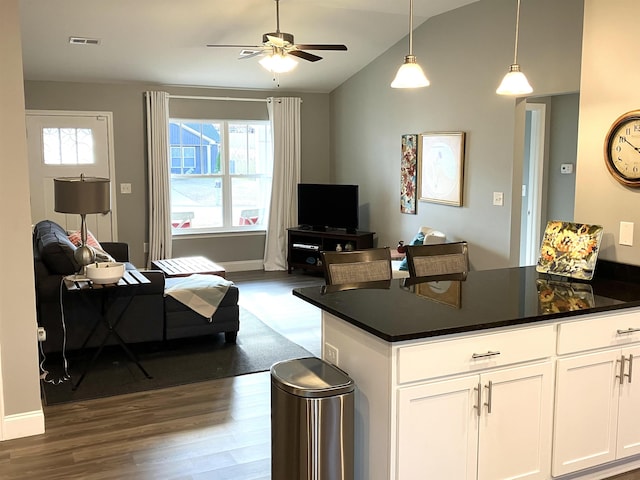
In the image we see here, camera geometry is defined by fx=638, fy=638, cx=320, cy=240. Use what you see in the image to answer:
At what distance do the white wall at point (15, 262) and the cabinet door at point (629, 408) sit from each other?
3064 millimetres

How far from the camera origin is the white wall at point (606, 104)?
10.8ft

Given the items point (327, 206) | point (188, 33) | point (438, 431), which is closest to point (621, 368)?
point (438, 431)

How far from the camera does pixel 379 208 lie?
8023 millimetres

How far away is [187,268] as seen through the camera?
6523 millimetres

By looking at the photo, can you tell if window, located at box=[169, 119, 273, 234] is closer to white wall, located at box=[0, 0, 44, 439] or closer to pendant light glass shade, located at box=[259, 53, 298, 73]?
pendant light glass shade, located at box=[259, 53, 298, 73]

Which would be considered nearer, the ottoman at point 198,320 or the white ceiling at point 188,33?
the ottoman at point 198,320

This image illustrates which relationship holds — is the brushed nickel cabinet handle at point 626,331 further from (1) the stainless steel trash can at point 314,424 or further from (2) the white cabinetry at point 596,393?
(1) the stainless steel trash can at point 314,424

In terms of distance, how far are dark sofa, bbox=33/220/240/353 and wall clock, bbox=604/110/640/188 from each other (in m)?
3.01

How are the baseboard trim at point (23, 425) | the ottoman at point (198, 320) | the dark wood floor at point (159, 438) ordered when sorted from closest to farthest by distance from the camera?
the dark wood floor at point (159, 438)
the baseboard trim at point (23, 425)
the ottoman at point (198, 320)

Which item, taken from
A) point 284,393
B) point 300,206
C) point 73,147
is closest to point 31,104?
point 73,147

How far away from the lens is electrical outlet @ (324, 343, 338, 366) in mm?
2805

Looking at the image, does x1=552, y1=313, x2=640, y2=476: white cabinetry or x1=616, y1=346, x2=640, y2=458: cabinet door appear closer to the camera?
x1=552, y1=313, x2=640, y2=476: white cabinetry

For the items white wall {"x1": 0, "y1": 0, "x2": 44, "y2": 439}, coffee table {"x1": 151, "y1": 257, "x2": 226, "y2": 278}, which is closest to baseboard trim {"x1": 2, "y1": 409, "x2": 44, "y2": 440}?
white wall {"x1": 0, "y1": 0, "x2": 44, "y2": 439}

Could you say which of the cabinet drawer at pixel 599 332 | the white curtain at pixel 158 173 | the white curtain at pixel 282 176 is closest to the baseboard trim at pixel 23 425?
the cabinet drawer at pixel 599 332
